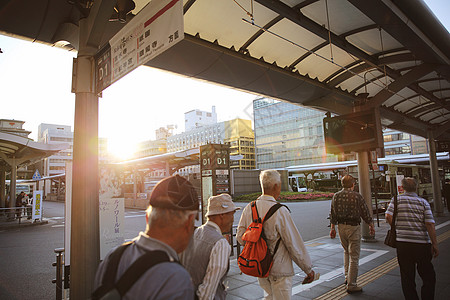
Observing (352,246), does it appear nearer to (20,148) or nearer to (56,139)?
(20,148)

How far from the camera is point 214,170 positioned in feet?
23.8

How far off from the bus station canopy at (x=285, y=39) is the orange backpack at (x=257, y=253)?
8.21ft

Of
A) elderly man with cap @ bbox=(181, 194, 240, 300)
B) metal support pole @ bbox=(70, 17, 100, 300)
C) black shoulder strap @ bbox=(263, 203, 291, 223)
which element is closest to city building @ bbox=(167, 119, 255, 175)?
metal support pole @ bbox=(70, 17, 100, 300)

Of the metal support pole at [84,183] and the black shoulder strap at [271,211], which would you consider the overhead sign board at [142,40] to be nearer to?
the metal support pole at [84,183]

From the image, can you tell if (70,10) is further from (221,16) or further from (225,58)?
(225,58)

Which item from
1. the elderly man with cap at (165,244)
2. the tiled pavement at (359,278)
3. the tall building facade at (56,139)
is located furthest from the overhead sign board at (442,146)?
the tall building facade at (56,139)

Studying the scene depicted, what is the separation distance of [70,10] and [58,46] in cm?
67

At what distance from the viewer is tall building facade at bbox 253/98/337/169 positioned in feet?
273

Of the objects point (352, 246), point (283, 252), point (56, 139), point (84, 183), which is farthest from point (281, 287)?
point (56, 139)

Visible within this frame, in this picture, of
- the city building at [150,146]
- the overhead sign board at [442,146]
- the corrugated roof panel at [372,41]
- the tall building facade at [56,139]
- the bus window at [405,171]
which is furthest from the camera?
the city building at [150,146]

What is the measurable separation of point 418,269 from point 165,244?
3875mm

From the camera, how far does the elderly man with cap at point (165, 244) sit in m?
1.10

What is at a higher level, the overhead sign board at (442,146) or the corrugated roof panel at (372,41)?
the corrugated roof panel at (372,41)

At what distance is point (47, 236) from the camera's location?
11930 millimetres
